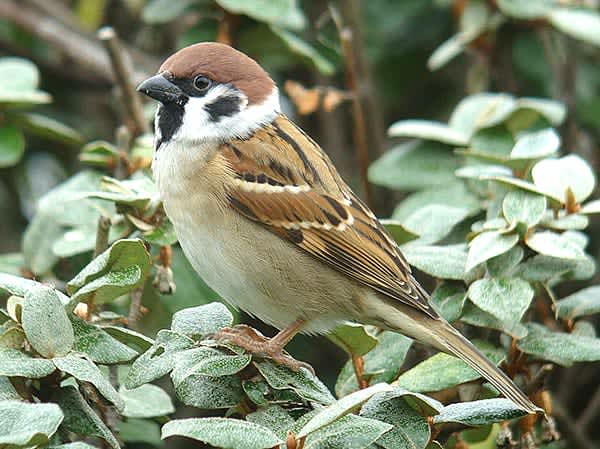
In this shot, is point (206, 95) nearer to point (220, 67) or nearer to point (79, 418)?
point (220, 67)

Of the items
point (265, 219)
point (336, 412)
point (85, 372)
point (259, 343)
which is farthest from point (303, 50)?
point (336, 412)

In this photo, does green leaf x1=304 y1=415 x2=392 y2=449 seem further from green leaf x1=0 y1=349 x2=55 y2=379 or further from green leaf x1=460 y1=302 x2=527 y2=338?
green leaf x1=460 y1=302 x2=527 y2=338

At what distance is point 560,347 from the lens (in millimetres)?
2238

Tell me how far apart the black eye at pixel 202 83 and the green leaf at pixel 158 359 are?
0.91 meters

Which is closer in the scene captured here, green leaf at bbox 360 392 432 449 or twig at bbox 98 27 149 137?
green leaf at bbox 360 392 432 449

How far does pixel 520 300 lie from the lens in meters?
2.16

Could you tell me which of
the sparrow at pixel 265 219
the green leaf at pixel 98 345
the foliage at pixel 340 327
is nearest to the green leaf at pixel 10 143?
the foliage at pixel 340 327

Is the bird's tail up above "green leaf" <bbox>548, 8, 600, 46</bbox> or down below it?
below

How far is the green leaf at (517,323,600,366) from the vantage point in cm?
222

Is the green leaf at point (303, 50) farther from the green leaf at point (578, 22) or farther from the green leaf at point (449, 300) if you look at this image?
the green leaf at point (449, 300)

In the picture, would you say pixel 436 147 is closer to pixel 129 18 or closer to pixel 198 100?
pixel 198 100

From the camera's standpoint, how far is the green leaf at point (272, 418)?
6.08 feet

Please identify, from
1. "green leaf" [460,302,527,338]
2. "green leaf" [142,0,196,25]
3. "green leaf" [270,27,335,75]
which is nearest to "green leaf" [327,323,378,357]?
"green leaf" [460,302,527,338]

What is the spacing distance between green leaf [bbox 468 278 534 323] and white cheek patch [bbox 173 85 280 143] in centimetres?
84
